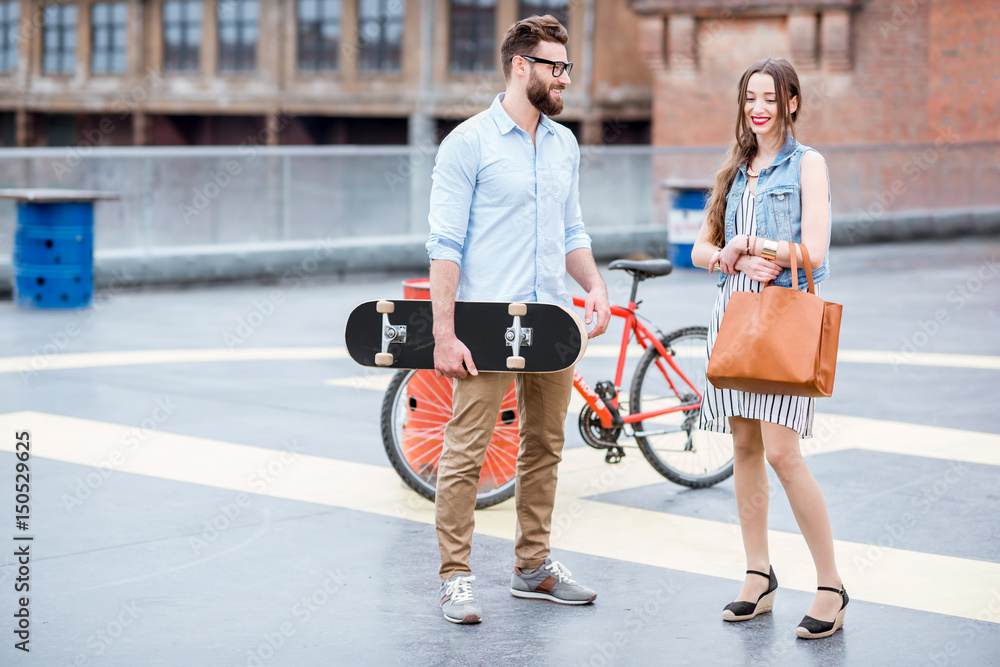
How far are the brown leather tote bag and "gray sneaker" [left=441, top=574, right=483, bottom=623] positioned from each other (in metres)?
1.14

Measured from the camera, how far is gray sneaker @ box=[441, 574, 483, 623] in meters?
4.55

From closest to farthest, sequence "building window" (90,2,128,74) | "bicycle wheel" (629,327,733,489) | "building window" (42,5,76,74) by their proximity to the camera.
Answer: "bicycle wheel" (629,327,733,489) < "building window" (90,2,128,74) < "building window" (42,5,76,74)

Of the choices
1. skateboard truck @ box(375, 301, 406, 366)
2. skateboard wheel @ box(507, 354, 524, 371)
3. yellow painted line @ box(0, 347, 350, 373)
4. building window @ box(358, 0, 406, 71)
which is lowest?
yellow painted line @ box(0, 347, 350, 373)

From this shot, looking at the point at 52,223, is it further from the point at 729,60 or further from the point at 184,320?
the point at 729,60

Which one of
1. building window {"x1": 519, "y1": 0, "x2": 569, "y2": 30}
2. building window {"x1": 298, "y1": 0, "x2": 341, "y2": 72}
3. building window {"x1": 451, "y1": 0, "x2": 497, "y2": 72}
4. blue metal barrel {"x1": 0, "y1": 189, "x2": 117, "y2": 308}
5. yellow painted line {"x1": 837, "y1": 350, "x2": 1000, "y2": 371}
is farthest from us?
building window {"x1": 298, "y1": 0, "x2": 341, "y2": 72}

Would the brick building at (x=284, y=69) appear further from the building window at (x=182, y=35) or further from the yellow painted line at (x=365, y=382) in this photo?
the yellow painted line at (x=365, y=382)

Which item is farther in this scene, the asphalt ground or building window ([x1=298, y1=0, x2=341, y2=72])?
building window ([x1=298, y1=0, x2=341, y2=72])

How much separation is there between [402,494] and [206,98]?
38.0 m

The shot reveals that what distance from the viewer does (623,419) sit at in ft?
20.7

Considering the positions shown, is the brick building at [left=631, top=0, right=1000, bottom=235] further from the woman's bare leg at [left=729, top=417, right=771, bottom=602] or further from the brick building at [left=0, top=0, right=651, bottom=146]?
the woman's bare leg at [left=729, top=417, right=771, bottom=602]

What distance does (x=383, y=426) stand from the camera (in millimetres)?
6094

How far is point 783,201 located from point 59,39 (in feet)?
152

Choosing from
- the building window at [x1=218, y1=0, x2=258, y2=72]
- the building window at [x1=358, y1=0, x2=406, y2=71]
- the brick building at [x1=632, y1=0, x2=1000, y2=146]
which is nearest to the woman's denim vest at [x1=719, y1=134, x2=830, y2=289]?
the brick building at [x1=632, y1=0, x2=1000, y2=146]

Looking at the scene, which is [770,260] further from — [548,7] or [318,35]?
[318,35]
